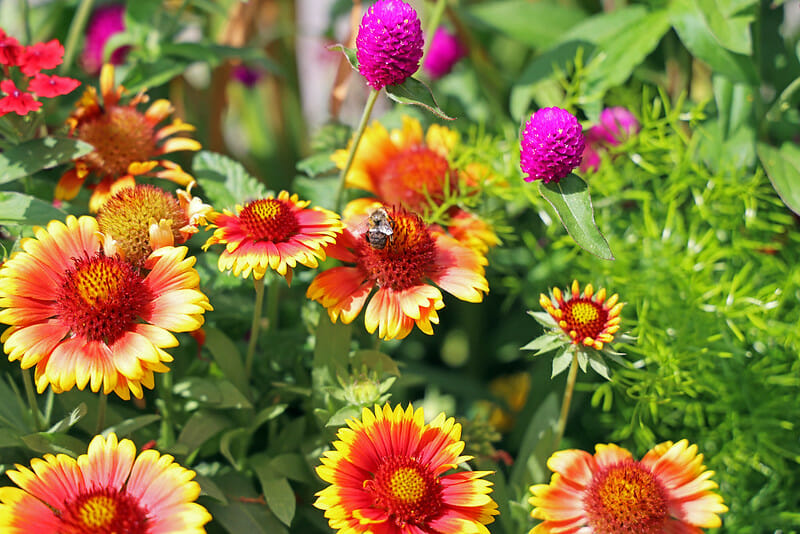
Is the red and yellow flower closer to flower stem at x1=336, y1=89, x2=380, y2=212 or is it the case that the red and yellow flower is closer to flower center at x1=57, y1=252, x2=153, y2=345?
flower stem at x1=336, y1=89, x2=380, y2=212

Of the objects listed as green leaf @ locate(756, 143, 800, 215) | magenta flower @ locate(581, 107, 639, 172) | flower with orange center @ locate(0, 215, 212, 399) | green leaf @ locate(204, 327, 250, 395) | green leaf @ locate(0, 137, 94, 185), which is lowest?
green leaf @ locate(204, 327, 250, 395)

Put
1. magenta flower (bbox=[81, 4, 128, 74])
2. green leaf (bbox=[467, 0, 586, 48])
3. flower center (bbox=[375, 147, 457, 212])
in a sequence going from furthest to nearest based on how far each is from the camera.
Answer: magenta flower (bbox=[81, 4, 128, 74]), green leaf (bbox=[467, 0, 586, 48]), flower center (bbox=[375, 147, 457, 212])

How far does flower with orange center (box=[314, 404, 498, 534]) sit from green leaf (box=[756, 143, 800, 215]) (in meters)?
0.47

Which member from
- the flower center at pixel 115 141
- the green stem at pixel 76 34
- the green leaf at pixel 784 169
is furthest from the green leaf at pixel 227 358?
the green leaf at pixel 784 169

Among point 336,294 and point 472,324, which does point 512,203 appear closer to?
point 472,324

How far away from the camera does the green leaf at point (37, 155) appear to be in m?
0.70

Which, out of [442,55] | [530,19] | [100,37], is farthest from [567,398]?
[100,37]

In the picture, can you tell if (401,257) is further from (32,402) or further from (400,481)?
(32,402)

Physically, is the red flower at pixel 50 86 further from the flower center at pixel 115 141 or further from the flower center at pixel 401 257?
the flower center at pixel 401 257

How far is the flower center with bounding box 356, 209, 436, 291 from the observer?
2.10ft

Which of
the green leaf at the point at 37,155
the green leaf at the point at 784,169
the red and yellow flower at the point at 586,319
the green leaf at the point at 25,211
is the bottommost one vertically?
the green leaf at the point at 784,169

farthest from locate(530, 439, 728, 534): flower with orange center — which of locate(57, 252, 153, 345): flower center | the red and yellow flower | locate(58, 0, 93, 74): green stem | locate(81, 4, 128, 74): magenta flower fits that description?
locate(81, 4, 128, 74): magenta flower

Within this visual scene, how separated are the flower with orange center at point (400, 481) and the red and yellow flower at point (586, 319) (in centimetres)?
13

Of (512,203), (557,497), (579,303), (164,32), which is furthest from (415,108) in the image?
(557,497)
